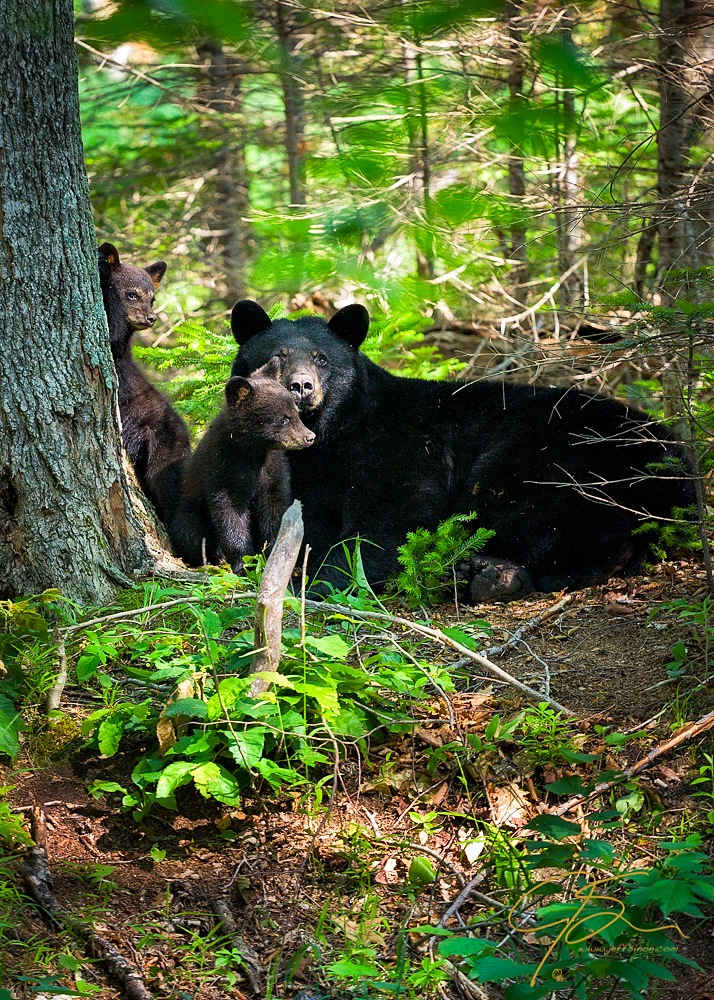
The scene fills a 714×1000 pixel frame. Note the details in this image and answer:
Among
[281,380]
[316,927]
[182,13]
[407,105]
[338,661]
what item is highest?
[182,13]

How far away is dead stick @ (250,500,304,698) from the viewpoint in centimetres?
333

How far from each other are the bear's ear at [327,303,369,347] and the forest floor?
10.7 feet

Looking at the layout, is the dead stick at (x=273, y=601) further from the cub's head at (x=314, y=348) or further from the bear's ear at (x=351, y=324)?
the bear's ear at (x=351, y=324)

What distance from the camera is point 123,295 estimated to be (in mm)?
6543

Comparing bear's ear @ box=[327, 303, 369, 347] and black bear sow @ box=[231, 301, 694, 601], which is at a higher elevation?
bear's ear @ box=[327, 303, 369, 347]

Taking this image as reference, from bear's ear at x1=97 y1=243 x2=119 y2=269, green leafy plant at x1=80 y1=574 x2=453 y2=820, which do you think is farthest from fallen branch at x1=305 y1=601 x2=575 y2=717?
bear's ear at x1=97 y1=243 x2=119 y2=269

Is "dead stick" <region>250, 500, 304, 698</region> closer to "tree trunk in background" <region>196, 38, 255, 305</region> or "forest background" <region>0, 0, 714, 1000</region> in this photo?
"forest background" <region>0, 0, 714, 1000</region>

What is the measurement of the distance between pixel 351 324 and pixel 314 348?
362 millimetres

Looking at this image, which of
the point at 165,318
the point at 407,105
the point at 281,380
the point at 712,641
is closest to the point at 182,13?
the point at 407,105

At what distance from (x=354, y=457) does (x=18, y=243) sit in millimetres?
2900

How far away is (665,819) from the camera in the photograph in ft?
11.4

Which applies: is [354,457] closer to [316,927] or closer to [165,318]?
[316,927]

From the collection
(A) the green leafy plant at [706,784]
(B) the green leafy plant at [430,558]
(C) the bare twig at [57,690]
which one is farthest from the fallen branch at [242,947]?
(B) the green leafy plant at [430,558]

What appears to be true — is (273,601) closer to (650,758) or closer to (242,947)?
(242,947)
